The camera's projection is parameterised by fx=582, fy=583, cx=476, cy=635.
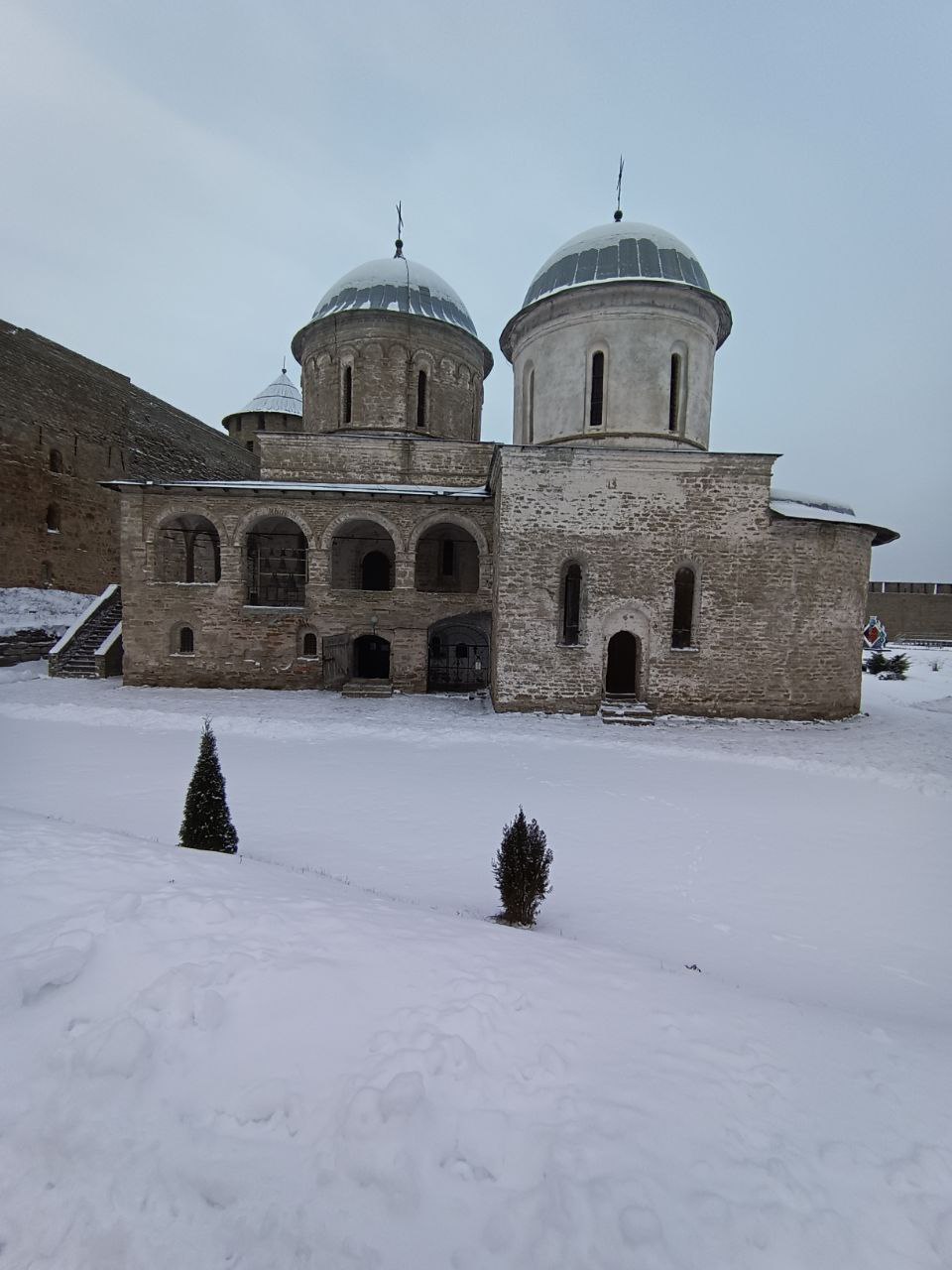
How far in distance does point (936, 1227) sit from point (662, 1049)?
3.64 ft

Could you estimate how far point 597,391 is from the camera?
46.1 feet

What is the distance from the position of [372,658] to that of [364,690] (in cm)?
263

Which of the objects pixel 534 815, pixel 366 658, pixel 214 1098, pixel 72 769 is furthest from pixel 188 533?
pixel 214 1098

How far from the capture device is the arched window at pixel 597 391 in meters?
14.0

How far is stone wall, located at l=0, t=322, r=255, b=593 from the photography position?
18156 millimetres

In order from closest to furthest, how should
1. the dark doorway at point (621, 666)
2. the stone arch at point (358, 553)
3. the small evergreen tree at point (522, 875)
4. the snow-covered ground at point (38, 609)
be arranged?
the small evergreen tree at point (522, 875) → the dark doorway at point (621, 666) → the stone arch at point (358, 553) → the snow-covered ground at point (38, 609)

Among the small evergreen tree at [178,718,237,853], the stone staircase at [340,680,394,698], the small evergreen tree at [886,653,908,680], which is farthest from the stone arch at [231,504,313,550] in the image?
the small evergreen tree at [886,653,908,680]

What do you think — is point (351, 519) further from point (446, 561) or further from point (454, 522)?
point (446, 561)

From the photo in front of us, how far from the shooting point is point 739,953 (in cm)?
433

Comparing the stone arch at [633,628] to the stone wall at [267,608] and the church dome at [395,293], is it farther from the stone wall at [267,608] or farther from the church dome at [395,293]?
the church dome at [395,293]

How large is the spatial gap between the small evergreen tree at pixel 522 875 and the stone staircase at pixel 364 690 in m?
10.2

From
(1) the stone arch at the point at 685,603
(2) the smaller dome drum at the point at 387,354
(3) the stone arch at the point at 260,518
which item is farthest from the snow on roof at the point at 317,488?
(1) the stone arch at the point at 685,603

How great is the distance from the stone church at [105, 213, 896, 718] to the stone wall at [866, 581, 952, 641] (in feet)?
78.8

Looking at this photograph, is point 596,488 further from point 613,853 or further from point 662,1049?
point 662,1049
